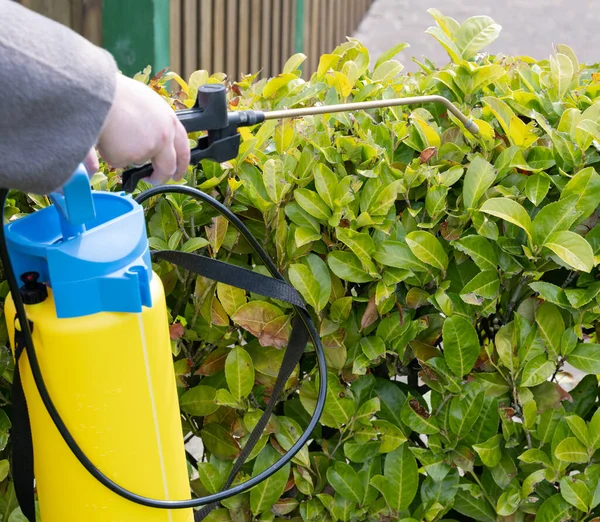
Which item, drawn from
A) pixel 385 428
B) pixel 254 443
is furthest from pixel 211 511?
pixel 385 428

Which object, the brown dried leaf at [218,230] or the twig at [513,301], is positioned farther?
the twig at [513,301]

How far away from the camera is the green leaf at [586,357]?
1.67m

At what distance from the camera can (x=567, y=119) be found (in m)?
1.74

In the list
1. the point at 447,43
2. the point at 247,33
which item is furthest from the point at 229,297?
the point at 247,33

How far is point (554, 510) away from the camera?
5.77ft

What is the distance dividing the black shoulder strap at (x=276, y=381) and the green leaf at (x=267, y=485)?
11 cm

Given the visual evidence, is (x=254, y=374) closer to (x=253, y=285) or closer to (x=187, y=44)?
(x=253, y=285)

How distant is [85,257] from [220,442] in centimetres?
71

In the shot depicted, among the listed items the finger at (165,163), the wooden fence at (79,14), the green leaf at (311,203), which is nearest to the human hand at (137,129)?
the finger at (165,163)

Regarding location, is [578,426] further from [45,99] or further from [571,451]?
[45,99]

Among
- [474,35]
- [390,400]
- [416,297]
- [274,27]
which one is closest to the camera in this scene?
[416,297]

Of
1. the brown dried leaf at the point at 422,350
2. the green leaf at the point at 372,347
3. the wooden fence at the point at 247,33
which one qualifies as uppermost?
the green leaf at the point at 372,347

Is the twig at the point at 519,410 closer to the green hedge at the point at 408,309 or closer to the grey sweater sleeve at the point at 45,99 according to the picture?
the green hedge at the point at 408,309

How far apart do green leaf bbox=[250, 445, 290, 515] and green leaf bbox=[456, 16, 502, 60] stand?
111 centimetres
